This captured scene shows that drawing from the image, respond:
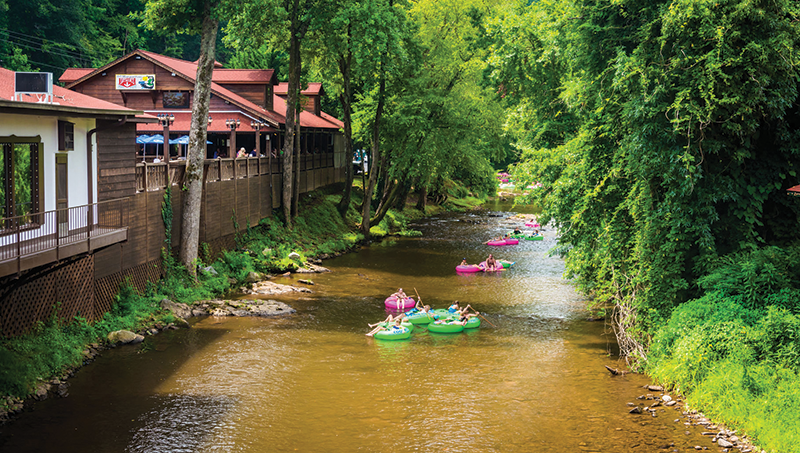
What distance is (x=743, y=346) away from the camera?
1619cm

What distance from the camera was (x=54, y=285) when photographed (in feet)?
60.4

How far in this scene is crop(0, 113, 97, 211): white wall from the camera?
671 inches

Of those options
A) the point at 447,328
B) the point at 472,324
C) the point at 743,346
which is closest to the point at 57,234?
the point at 447,328

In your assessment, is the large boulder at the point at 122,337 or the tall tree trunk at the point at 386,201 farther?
the tall tree trunk at the point at 386,201

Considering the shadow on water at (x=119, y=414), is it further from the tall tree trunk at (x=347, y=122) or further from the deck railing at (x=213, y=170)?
the tall tree trunk at (x=347, y=122)

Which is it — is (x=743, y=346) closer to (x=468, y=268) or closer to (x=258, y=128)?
(x=468, y=268)

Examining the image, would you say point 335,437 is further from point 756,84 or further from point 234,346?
point 756,84

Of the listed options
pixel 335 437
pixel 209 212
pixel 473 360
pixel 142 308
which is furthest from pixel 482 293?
pixel 335 437

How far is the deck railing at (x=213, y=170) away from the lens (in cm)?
2319

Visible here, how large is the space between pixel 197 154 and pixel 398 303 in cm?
918

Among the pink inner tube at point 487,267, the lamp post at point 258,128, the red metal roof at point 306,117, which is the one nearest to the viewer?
the pink inner tube at point 487,267

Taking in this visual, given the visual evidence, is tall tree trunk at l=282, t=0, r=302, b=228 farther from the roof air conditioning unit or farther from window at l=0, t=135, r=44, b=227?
the roof air conditioning unit

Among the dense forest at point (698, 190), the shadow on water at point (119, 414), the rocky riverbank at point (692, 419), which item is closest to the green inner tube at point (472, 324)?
the dense forest at point (698, 190)

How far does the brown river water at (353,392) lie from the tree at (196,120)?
4.03 meters
